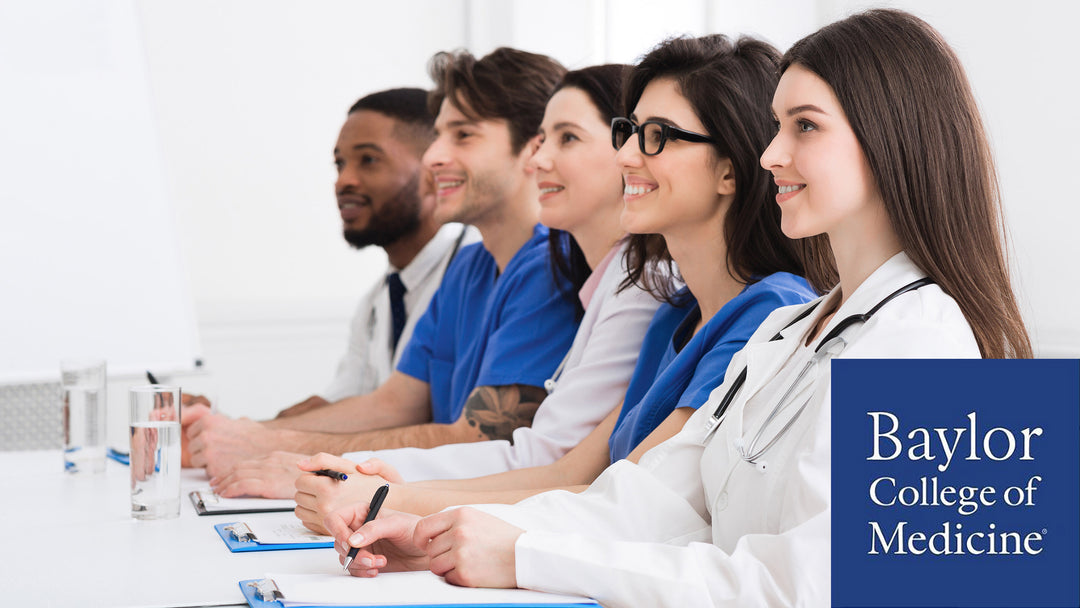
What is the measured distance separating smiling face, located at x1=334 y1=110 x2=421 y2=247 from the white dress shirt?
4.4 inches

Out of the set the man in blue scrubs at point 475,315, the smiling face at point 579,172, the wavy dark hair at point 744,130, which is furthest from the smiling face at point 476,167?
the wavy dark hair at point 744,130

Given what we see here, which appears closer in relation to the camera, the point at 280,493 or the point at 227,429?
the point at 280,493

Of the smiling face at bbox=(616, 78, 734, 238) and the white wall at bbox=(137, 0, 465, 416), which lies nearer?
the smiling face at bbox=(616, 78, 734, 238)

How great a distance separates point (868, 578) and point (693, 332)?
90 centimetres

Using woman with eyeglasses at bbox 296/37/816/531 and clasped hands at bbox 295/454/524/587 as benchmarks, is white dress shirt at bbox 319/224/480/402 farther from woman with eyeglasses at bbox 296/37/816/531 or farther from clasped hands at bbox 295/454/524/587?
clasped hands at bbox 295/454/524/587

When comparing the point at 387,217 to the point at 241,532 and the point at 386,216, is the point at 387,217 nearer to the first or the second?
the point at 386,216

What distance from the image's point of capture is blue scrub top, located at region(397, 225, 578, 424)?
2.10m

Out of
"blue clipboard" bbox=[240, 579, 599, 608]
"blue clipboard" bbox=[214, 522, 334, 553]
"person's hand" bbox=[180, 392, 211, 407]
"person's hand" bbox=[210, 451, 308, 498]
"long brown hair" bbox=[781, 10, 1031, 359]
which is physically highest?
"long brown hair" bbox=[781, 10, 1031, 359]

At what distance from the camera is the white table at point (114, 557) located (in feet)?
3.67

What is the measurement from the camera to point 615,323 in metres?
1.86

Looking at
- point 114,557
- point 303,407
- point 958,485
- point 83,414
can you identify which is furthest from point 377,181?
point 958,485

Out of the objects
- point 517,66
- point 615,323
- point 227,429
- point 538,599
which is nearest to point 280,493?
point 227,429

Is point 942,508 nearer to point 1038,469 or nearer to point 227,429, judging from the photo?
point 1038,469

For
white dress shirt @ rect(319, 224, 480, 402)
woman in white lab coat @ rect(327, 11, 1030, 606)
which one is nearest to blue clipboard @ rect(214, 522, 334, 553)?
woman in white lab coat @ rect(327, 11, 1030, 606)
